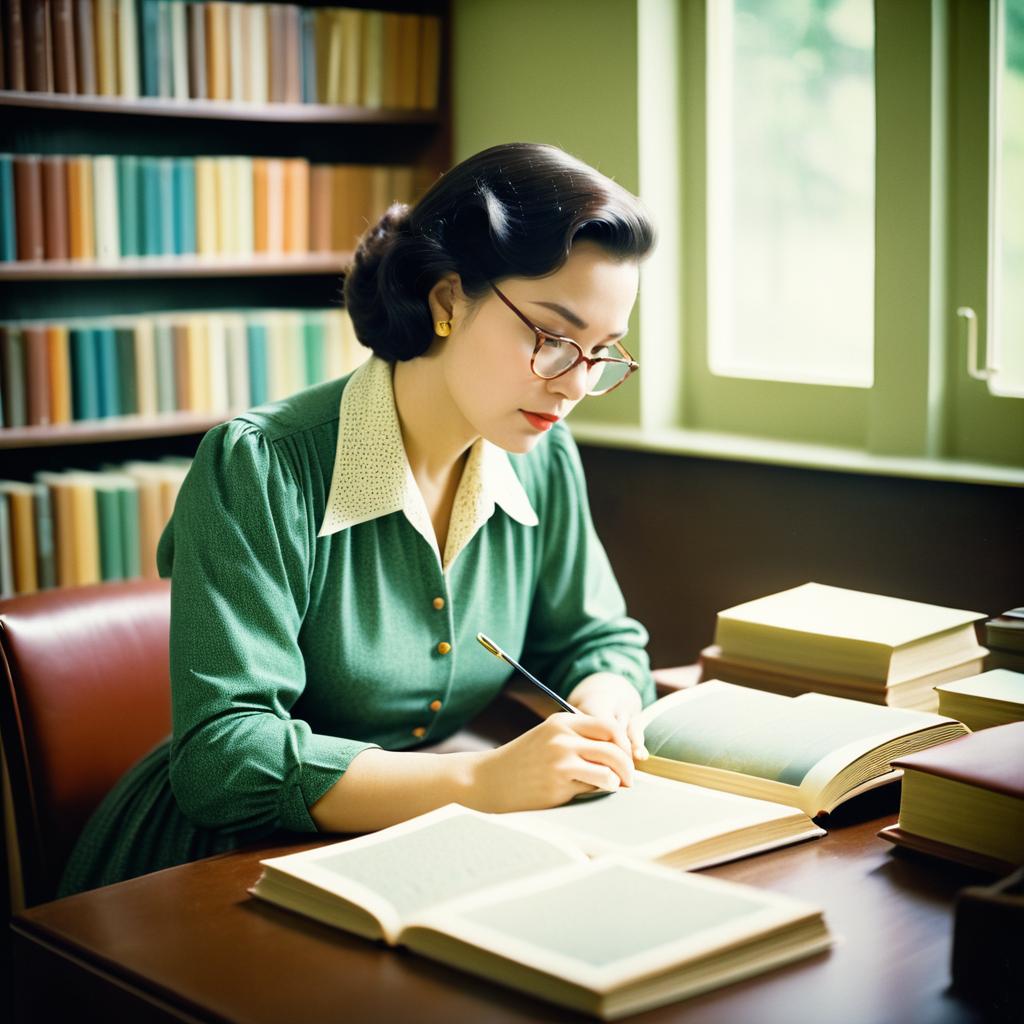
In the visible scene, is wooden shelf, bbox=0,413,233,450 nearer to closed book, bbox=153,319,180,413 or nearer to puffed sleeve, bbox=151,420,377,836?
closed book, bbox=153,319,180,413

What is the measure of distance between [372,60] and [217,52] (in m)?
0.38

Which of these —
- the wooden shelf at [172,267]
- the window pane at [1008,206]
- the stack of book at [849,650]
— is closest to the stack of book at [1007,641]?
the stack of book at [849,650]

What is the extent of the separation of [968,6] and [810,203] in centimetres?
52

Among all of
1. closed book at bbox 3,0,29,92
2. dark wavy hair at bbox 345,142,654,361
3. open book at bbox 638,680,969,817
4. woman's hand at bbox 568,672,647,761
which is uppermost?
closed book at bbox 3,0,29,92

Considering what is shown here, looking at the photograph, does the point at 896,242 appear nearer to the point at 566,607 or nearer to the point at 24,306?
the point at 566,607

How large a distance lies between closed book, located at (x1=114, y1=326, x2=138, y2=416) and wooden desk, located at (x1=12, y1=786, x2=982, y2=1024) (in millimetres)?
2001

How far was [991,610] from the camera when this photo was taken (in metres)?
2.28

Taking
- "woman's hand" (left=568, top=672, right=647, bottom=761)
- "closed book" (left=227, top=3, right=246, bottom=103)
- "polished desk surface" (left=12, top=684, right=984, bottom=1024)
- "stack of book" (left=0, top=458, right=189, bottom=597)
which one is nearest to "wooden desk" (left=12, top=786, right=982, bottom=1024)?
"polished desk surface" (left=12, top=684, right=984, bottom=1024)

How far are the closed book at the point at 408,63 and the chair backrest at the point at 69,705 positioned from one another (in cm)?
186

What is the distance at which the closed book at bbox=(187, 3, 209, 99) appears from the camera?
306 centimetres

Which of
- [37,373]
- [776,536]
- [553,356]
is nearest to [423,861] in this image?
[553,356]

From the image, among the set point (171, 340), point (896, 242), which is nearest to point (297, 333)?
point (171, 340)

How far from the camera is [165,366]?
10.4 feet

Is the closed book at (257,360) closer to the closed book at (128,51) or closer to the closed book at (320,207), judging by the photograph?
the closed book at (320,207)
